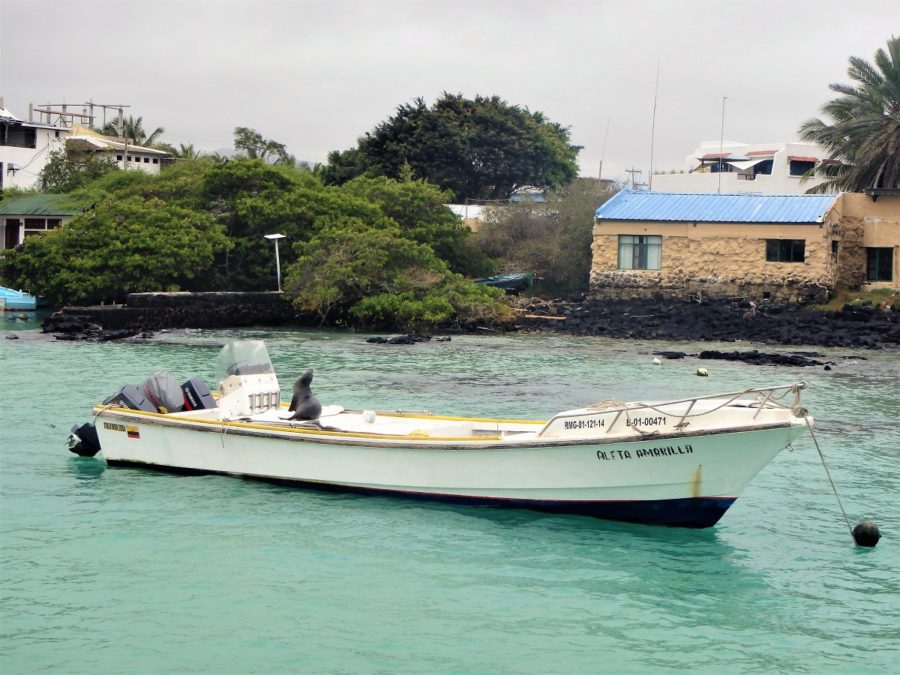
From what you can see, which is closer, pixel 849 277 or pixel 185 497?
pixel 185 497

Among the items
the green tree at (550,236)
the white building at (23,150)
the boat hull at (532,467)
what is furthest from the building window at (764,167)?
the boat hull at (532,467)

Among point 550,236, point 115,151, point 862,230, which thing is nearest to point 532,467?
point 862,230

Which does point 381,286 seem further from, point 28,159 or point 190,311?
point 28,159

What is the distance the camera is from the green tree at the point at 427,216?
42.3 meters

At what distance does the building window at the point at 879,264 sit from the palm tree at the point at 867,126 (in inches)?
94.3

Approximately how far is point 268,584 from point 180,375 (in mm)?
14496

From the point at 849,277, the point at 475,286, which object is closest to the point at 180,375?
the point at 475,286

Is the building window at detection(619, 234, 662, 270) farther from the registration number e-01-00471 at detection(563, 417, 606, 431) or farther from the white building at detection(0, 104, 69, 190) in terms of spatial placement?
the white building at detection(0, 104, 69, 190)

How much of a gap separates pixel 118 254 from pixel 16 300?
6.73m

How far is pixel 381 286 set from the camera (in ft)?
118

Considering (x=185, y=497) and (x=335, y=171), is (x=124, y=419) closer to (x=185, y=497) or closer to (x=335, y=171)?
(x=185, y=497)

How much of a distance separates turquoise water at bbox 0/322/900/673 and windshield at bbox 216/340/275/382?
150cm

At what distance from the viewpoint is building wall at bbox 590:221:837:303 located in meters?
39.2

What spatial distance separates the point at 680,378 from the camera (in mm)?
25016
